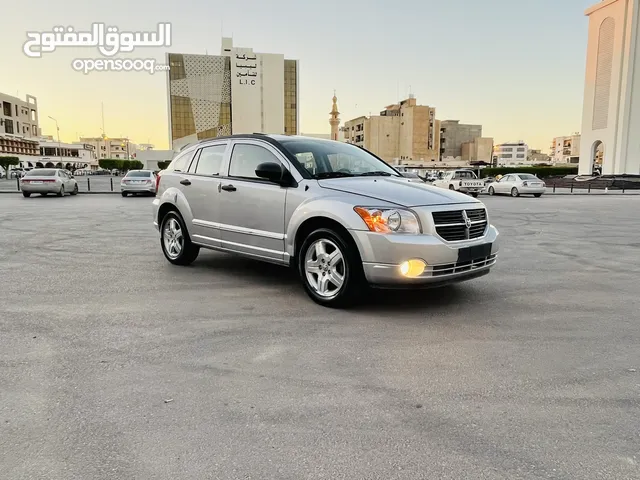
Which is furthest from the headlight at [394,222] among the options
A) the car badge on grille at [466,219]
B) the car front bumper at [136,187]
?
the car front bumper at [136,187]

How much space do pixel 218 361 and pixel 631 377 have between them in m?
3.06

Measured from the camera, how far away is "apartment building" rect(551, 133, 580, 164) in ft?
554

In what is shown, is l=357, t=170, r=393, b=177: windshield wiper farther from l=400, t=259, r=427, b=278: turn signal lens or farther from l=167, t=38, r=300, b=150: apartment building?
l=167, t=38, r=300, b=150: apartment building

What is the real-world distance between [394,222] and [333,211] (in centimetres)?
66

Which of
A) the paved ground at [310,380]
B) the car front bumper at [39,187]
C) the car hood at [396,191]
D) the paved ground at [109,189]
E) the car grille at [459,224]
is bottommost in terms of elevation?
the paved ground at [310,380]

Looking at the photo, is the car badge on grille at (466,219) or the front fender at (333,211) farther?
the car badge on grille at (466,219)

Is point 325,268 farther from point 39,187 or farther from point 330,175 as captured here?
point 39,187

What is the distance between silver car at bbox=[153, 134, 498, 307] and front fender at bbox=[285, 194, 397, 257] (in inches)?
0.4

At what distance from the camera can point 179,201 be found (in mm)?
7469

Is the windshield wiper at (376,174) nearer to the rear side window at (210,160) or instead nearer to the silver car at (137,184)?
the rear side window at (210,160)

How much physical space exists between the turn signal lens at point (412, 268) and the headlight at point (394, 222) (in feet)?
0.99

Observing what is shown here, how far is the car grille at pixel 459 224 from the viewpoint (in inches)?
201

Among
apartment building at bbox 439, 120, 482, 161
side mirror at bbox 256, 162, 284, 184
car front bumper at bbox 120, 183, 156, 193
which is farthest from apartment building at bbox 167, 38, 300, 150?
side mirror at bbox 256, 162, 284, 184

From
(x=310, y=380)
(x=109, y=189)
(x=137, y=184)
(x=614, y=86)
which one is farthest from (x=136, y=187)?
(x=614, y=86)
